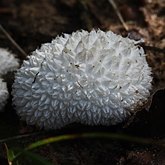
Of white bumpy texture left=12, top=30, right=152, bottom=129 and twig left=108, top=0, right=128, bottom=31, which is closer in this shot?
white bumpy texture left=12, top=30, right=152, bottom=129

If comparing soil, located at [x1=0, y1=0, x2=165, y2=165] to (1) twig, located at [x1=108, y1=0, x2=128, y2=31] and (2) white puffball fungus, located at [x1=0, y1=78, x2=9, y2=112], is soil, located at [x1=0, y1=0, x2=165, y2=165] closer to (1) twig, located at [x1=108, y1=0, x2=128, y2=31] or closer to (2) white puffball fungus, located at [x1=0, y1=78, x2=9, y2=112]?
(1) twig, located at [x1=108, y1=0, x2=128, y2=31]

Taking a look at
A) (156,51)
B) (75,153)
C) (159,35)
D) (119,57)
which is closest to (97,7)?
(159,35)

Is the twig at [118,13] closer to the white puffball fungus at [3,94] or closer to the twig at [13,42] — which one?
the twig at [13,42]

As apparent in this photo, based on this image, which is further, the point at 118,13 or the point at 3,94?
the point at 118,13

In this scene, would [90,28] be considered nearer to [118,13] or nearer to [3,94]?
[118,13]

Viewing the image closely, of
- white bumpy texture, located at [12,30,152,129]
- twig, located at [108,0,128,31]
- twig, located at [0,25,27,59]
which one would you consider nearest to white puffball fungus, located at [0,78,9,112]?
white bumpy texture, located at [12,30,152,129]

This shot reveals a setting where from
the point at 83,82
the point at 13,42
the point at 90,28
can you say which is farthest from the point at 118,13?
the point at 83,82
